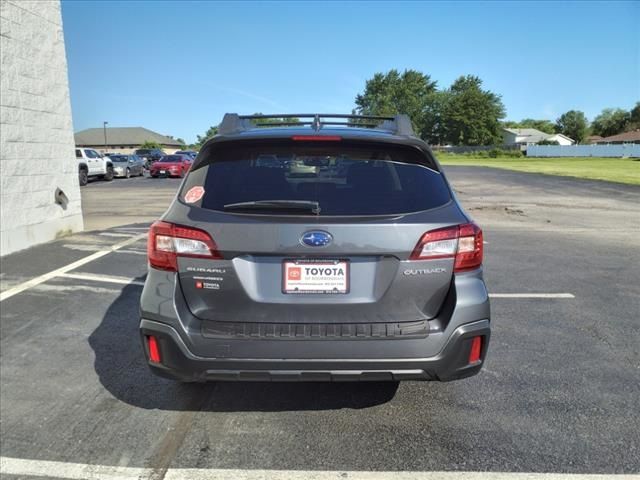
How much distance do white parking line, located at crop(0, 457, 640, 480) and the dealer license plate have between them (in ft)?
3.15

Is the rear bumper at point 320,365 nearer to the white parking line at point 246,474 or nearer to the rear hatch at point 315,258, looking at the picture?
the rear hatch at point 315,258

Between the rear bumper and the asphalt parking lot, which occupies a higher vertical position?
the rear bumper

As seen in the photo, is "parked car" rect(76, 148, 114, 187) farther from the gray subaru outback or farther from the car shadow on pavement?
the gray subaru outback

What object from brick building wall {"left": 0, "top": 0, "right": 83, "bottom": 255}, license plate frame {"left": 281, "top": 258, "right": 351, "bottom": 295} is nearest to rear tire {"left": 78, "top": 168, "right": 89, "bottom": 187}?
brick building wall {"left": 0, "top": 0, "right": 83, "bottom": 255}

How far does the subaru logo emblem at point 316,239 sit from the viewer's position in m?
2.52

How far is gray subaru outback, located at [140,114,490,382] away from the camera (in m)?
2.55

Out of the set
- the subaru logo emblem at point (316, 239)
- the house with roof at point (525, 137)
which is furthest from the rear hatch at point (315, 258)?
the house with roof at point (525, 137)

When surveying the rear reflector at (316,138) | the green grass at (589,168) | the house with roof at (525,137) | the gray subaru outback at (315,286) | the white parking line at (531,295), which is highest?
the house with roof at (525,137)

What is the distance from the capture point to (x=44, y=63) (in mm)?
8430

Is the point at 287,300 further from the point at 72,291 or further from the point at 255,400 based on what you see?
the point at 72,291

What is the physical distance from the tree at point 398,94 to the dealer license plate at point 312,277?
4719 inches

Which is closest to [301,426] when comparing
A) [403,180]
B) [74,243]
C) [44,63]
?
[403,180]

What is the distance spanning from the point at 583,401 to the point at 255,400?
7.22 ft

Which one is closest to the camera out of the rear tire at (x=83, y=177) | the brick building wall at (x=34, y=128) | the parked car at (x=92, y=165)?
the brick building wall at (x=34, y=128)
